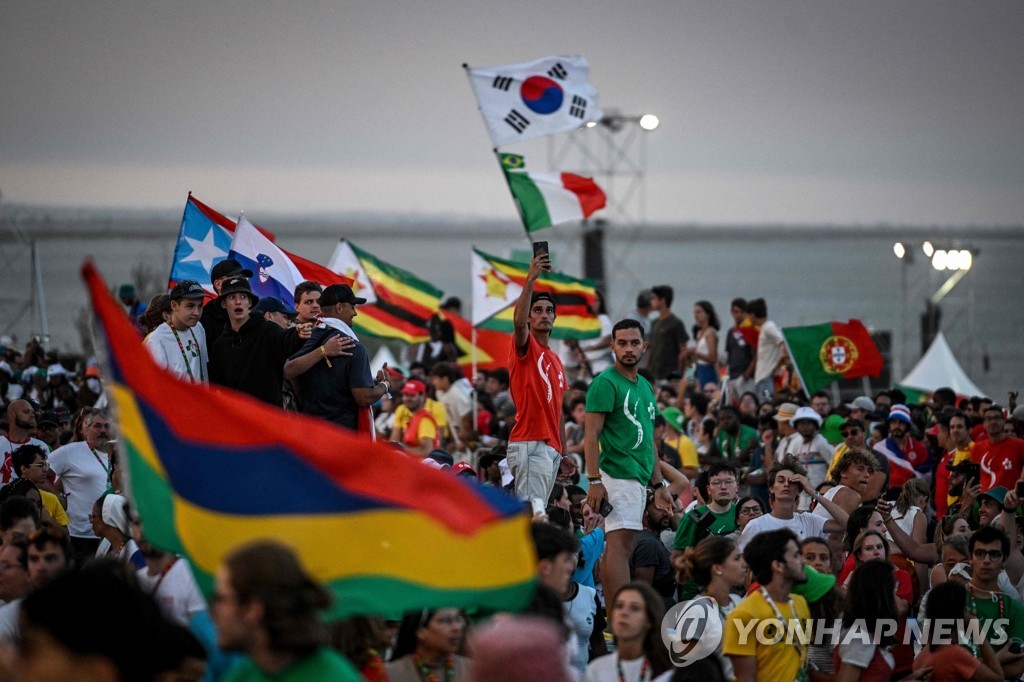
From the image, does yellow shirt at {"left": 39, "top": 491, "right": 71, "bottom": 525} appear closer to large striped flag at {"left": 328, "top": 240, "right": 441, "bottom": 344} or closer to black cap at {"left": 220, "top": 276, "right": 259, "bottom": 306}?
black cap at {"left": 220, "top": 276, "right": 259, "bottom": 306}

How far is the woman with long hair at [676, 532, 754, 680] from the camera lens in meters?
7.79

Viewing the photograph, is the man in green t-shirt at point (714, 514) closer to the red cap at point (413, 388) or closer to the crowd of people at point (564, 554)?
the crowd of people at point (564, 554)

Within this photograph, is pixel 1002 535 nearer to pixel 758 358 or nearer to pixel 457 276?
pixel 758 358

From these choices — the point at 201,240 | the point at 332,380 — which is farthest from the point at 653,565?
the point at 201,240

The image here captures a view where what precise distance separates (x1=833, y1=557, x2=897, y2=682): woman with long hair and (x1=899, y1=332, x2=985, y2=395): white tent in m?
19.4

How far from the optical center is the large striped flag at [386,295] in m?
19.4

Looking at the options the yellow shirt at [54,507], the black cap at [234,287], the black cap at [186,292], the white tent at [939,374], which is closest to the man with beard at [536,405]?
the black cap at [234,287]

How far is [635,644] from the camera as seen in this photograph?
21.5 ft

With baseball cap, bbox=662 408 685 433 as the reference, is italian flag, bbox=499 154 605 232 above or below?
above

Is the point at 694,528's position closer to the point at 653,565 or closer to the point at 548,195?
the point at 653,565

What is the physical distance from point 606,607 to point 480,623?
3.08 metres

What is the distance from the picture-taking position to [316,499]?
5160 millimetres

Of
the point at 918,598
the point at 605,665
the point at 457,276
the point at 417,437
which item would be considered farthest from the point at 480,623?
the point at 457,276

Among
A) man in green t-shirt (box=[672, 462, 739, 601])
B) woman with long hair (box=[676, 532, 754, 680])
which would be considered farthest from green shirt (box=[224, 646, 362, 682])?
man in green t-shirt (box=[672, 462, 739, 601])
